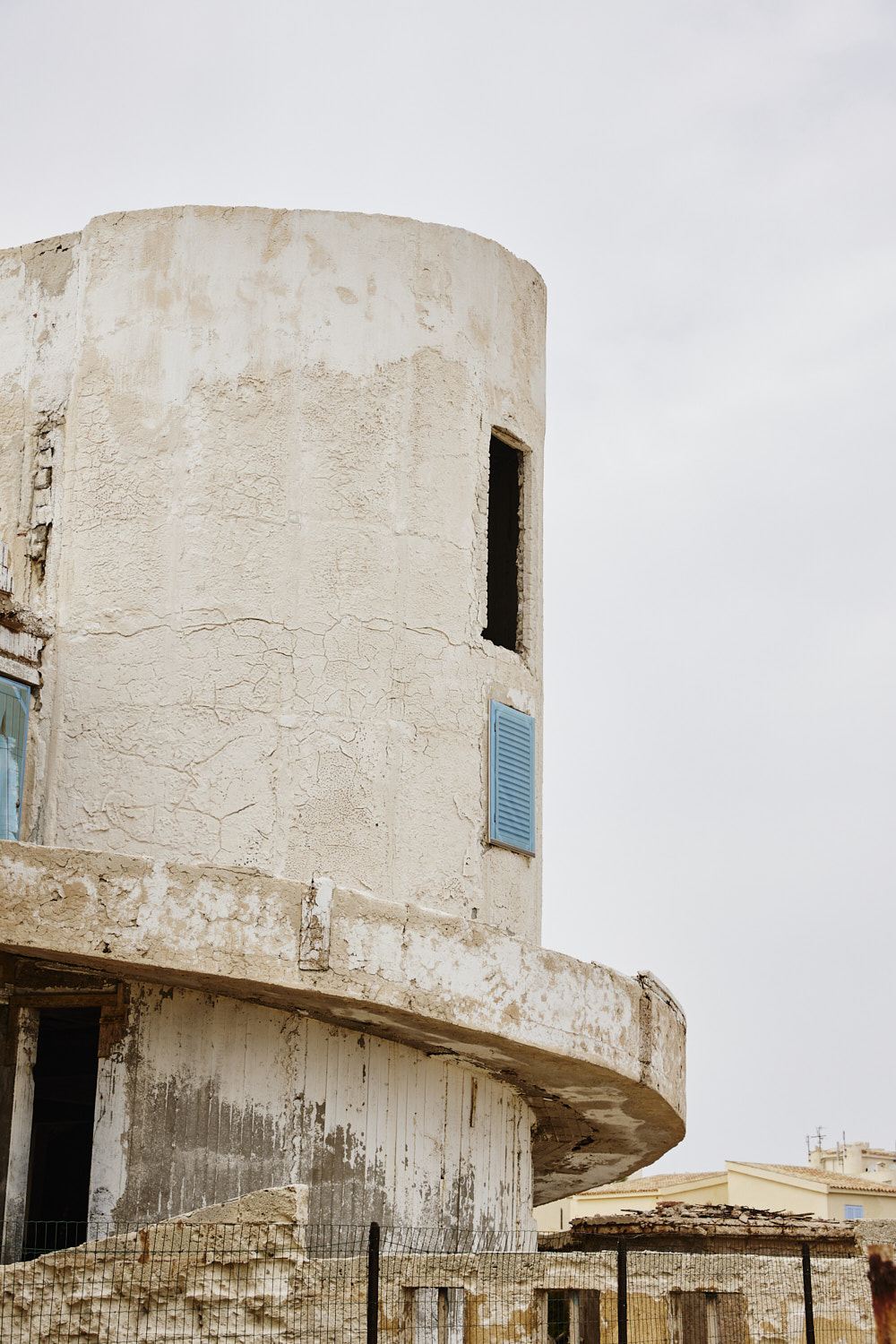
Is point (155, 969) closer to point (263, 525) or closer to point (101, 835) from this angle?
point (101, 835)

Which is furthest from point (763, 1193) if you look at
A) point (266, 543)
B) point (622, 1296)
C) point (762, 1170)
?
point (622, 1296)

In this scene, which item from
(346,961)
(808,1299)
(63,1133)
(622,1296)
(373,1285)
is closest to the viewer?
(373,1285)

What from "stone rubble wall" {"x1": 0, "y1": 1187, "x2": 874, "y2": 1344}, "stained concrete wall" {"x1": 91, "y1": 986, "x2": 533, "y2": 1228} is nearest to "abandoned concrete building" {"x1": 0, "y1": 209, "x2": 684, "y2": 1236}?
"stained concrete wall" {"x1": 91, "y1": 986, "x2": 533, "y2": 1228}

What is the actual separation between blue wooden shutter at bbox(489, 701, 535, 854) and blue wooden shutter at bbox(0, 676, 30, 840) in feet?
12.7

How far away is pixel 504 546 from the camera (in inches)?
637

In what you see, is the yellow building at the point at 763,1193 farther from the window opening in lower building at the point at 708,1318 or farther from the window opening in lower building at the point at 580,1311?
the window opening in lower building at the point at 580,1311

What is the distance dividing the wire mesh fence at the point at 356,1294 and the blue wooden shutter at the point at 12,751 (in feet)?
9.86

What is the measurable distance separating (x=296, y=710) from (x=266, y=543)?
56.0 inches

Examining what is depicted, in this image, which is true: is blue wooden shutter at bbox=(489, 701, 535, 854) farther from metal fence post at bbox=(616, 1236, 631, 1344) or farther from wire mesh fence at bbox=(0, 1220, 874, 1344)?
metal fence post at bbox=(616, 1236, 631, 1344)

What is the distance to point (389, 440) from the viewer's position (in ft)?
46.5

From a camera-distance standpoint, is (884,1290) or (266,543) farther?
(266,543)

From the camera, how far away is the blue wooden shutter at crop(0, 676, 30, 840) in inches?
503

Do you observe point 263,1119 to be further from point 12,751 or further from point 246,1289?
point 12,751

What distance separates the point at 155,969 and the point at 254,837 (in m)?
2.01
